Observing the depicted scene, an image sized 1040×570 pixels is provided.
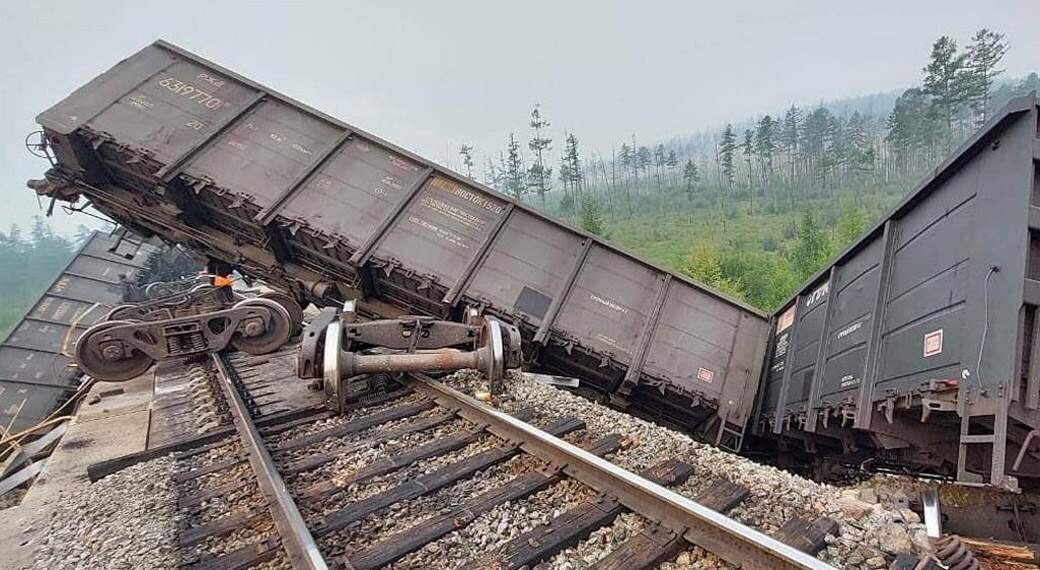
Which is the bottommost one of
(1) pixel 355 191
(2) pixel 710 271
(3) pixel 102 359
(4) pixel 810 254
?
(3) pixel 102 359

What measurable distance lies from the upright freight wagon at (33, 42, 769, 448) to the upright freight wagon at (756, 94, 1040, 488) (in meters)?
1.76

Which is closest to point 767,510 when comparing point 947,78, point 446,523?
point 446,523

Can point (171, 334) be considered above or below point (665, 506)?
below

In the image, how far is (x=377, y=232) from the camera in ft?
24.9

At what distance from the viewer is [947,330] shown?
12.4 ft

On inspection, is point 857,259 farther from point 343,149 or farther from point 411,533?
point 343,149

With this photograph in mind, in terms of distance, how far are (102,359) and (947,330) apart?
313 inches

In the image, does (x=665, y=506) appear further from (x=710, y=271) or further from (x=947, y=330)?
(x=710, y=271)

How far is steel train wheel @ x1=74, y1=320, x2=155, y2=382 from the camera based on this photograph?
17.0 ft

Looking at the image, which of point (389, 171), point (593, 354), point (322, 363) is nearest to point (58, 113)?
point (389, 171)

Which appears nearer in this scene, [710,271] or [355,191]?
[355,191]

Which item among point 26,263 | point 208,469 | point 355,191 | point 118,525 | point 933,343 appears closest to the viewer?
point 118,525

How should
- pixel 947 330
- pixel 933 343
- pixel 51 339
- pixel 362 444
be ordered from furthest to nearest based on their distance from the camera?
pixel 51 339
pixel 933 343
pixel 947 330
pixel 362 444

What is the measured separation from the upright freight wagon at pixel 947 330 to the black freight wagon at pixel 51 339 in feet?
35.2
